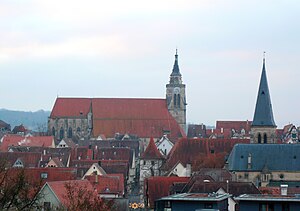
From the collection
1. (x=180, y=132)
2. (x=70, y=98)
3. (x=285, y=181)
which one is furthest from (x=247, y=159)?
(x=70, y=98)

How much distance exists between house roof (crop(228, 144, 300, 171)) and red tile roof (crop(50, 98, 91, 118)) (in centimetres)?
6629

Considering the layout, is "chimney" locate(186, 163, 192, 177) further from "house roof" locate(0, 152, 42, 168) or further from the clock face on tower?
the clock face on tower

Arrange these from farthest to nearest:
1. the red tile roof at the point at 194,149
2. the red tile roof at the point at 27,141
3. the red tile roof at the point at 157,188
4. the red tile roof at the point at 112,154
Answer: the red tile roof at the point at 27,141 < the red tile roof at the point at 112,154 < the red tile roof at the point at 194,149 < the red tile roof at the point at 157,188

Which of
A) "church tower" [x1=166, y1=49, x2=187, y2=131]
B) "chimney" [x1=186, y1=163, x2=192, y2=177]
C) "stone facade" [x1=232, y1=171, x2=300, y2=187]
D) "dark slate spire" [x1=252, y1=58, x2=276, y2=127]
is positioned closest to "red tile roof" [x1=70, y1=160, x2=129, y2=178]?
"chimney" [x1=186, y1=163, x2=192, y2=177]

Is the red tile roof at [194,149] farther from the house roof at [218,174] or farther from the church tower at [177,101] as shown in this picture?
the church tower at [177,101]

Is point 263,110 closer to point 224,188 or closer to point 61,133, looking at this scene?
point 224,188

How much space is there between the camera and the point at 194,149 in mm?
85000

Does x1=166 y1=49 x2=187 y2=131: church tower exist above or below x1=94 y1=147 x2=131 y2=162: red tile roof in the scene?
above

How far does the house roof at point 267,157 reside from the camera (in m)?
74.1

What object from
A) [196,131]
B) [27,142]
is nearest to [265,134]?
[27,142]

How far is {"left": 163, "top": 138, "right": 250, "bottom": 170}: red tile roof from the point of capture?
8356cm

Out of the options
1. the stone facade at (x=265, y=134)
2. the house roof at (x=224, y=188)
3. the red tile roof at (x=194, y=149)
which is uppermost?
the stone facade at (x=265, y=134)

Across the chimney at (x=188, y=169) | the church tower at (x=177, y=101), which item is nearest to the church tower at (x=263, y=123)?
the chimney at (x=188, y=169)

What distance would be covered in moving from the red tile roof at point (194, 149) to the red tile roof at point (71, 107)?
54720 mm
